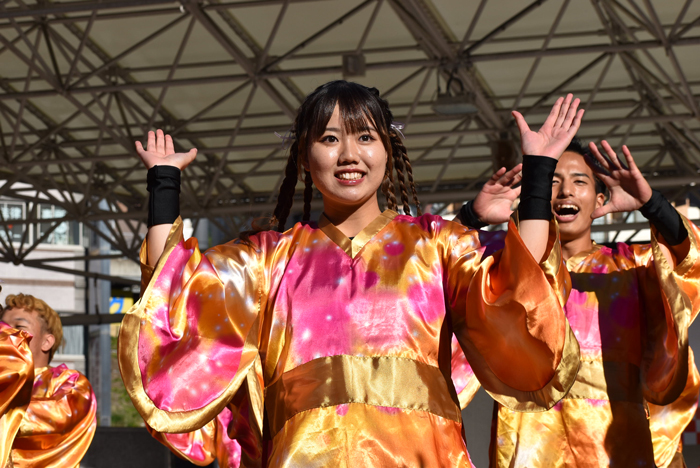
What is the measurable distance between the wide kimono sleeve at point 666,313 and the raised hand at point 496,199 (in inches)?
22.9

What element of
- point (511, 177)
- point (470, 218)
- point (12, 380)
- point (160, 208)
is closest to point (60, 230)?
point (12, 380)

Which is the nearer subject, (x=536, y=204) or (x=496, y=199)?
(x=536, y=204)

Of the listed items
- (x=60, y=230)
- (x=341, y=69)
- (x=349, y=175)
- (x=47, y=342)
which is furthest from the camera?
(x=60, y=230)

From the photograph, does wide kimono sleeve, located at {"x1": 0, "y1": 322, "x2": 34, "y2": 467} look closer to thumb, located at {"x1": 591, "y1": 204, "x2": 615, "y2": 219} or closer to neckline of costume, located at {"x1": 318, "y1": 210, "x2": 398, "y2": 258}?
neckline of costume, located at {"x1": 318, "y1": 210, "x2": 398, "y2": 258}

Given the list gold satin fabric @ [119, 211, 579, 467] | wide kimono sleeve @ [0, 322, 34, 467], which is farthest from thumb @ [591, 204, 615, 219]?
wide kimono sleeve @ [0, 322, 34, 467]

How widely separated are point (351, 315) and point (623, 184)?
118 cm

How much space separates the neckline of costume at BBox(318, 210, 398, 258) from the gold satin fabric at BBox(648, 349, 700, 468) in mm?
1313

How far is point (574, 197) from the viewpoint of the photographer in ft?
9.78

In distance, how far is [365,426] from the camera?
1.79 meters

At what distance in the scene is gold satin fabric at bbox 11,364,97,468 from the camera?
4117mm

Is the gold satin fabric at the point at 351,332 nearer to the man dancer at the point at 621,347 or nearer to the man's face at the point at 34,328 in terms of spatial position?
the man dancer at the point at 621,347

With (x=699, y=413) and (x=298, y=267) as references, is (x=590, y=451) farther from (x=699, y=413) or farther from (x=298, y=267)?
(x=699, y=413)

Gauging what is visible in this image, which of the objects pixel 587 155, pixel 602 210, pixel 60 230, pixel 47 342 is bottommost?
pixel 602 210

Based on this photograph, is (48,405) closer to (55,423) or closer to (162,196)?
(55,423)
